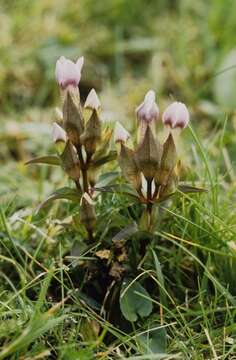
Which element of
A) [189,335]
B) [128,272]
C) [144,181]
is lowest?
[189,335]

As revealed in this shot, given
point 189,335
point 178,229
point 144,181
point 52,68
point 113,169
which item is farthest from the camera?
point 52,68

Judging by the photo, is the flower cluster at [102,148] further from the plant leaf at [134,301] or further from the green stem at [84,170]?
the plant leaf at [134,301]

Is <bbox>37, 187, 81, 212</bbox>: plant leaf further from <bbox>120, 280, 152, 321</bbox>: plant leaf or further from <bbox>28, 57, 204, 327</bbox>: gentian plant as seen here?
<bbox>120, 280, 152, 321</bbox>: plant leaf

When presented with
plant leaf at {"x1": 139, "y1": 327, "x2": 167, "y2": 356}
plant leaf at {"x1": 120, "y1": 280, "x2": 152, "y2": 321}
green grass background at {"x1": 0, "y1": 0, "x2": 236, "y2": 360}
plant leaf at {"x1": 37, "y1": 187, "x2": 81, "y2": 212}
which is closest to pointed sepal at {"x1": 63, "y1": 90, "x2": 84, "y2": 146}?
plant leaf at {"x1": 37, "y1": 187, "x2": 81, "y2": 212}

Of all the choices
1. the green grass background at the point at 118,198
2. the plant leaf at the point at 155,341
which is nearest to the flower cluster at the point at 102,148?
the green grass background at the point at 118,198

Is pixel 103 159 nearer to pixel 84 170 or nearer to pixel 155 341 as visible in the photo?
pixel 84 170

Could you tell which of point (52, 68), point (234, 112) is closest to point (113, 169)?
point (234, 112)

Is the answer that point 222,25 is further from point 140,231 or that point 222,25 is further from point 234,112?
point 140,231
